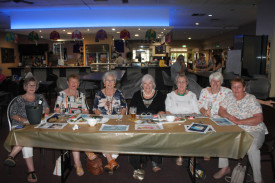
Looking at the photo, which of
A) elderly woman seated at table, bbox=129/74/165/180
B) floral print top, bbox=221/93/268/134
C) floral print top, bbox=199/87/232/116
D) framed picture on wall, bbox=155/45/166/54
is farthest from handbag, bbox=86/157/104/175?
framed picture on wall, bbox=155/45/166/54

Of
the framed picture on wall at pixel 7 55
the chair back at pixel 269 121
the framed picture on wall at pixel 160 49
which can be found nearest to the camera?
the chair back at pixel 269 121

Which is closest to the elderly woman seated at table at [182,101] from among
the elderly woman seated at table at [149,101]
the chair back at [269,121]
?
the elderly woman seated at table at [149,101]

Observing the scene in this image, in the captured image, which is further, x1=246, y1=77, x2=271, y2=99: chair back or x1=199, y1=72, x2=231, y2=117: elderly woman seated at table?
x1=246, y1=77, x2=271, y2=99: chair back

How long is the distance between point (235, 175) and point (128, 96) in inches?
144

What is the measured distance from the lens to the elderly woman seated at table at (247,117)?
226 centimetres

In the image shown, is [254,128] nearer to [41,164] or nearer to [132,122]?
[132,122]

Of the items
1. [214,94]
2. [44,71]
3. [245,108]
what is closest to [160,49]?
[44,71]

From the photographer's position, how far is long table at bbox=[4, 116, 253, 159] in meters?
1.88

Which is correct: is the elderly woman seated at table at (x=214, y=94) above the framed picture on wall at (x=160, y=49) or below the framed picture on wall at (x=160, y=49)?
below

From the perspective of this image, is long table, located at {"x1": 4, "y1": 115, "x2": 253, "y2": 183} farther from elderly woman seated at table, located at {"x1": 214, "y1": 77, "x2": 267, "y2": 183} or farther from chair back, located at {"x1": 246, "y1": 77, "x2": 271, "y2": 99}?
chair back, located at {"x1": 246, "y1": 77, "x2": 271, "y2": 99}

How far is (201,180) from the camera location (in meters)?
2.58

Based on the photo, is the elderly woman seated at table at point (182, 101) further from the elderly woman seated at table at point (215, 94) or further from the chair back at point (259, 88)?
the chair back at point (259, 88)

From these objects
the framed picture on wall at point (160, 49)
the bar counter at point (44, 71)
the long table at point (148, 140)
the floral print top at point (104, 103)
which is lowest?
the long table at point (148, 140)

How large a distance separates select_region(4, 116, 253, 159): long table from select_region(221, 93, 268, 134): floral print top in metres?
0.57
